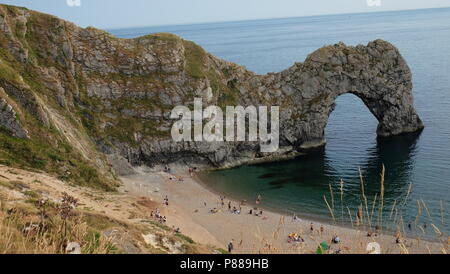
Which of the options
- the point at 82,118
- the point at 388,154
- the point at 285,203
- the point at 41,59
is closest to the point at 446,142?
the point at 388,154

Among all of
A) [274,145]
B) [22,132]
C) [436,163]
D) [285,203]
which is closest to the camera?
[22,132]

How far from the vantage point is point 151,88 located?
70875 millimetres

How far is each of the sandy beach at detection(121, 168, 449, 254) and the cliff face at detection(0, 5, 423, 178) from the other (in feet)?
22.6

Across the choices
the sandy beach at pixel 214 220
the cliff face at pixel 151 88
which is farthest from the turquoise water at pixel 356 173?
the cliff face at pixel 151 88

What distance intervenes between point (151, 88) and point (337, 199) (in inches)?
1596

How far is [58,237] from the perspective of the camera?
6.92m

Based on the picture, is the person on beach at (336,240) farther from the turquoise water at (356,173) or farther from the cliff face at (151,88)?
the cliff face at (151,88)

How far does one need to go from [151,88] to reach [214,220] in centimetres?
3408

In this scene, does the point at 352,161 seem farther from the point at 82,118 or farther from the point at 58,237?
the point at 58,237

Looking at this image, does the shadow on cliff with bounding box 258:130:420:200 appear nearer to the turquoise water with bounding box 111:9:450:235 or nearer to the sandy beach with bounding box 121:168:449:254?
the turquoise water with bounding box 111:9:450:235

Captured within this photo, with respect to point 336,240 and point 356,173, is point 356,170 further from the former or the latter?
point 336,240

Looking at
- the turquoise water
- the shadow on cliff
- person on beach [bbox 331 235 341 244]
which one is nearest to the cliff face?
the turquoise water

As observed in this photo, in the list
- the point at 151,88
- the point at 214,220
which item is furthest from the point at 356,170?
the point at 151,88

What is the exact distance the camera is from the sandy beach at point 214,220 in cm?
3841
